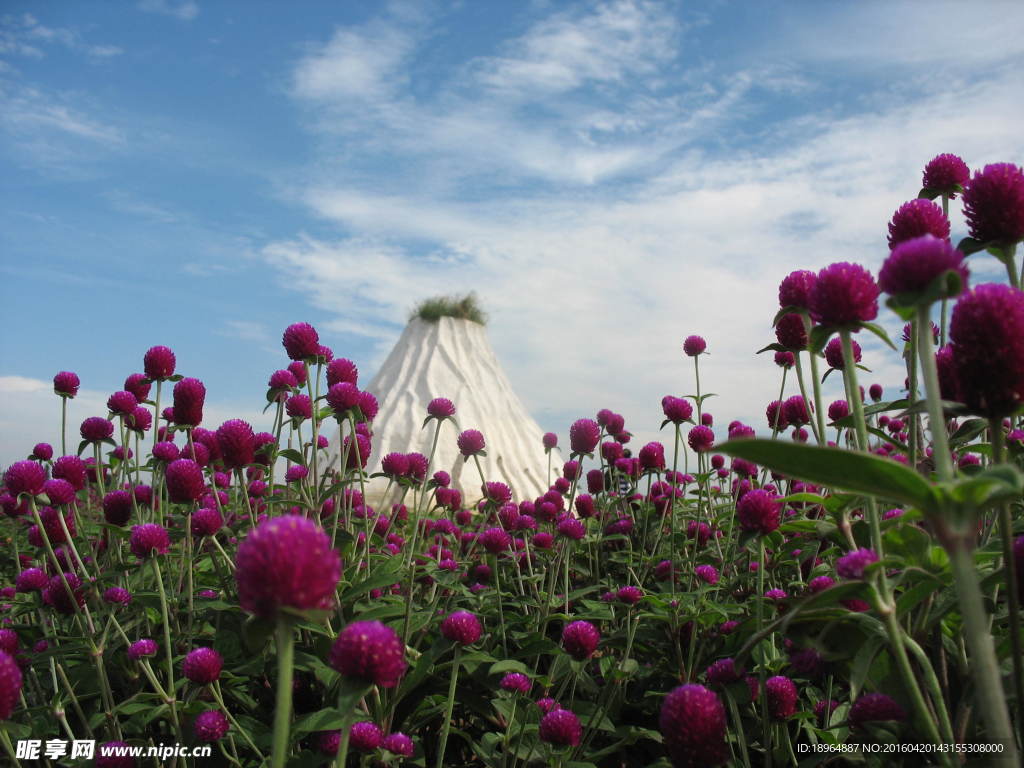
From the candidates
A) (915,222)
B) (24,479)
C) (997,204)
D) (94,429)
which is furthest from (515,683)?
(94,429)

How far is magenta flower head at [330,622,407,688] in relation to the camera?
4.57 ft

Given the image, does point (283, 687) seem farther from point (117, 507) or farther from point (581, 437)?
point (581, 437)

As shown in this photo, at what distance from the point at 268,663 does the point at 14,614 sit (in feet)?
5.84

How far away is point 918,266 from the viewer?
1205mm

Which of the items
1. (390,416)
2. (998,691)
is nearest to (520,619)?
(998,691)

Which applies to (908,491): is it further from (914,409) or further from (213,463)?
(213,463)

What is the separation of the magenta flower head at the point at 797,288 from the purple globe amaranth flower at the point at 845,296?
0.32m

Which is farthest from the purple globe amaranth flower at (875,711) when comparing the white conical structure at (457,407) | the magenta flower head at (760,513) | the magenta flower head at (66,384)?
the white conical structure at (457,407)

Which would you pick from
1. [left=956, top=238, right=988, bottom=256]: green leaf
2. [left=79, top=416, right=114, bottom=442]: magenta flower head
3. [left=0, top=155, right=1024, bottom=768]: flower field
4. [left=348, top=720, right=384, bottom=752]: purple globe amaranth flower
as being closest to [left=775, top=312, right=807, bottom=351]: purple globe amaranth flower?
[left=0, top=155, right=1024, bottom=768]: flower field

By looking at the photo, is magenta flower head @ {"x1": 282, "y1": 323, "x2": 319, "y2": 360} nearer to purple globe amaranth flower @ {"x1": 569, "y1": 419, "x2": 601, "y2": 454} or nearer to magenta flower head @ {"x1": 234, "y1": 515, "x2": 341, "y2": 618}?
purple globe amaranth flower @ {"x1": 569, "y1": 419, "x2": 601, "y2": 454}

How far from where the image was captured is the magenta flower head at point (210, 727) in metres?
2.19

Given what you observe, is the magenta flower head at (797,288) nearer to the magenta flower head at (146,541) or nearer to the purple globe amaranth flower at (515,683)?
the purple globe amaranth flower at (515,683)

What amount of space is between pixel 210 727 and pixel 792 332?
2.27 meters

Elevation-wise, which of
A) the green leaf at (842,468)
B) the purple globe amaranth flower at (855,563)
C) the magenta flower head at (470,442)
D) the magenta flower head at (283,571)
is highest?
the magenta flower head at (470,442)
